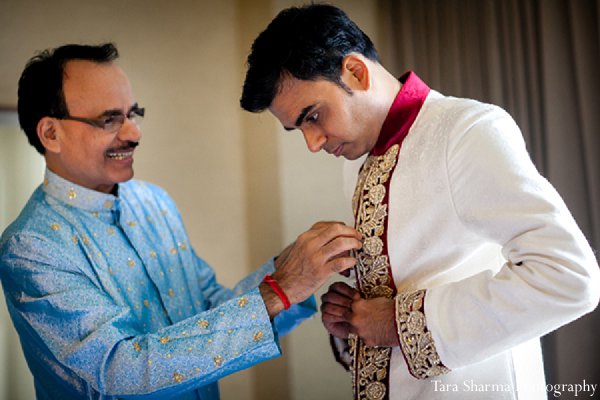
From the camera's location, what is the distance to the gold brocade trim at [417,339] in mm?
1264

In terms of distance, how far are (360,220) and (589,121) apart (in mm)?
1243

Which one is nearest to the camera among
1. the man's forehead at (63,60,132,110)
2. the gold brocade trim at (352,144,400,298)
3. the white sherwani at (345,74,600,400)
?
the white sherwani at (345,74,600,400)

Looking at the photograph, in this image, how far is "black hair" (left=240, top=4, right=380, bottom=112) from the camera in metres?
1.45

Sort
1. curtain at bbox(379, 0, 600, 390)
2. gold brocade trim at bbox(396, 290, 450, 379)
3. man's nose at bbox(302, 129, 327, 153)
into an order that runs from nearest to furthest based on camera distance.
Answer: gold brocade trim at bbox(396, 290, 450, 379) → man's nose at bbox(302, 129, 327, 153) → curtain at bbox(379, 0, 600, 390)

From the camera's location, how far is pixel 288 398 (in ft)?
9.91

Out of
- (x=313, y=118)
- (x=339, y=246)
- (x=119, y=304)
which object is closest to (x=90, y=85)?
(x=119, y=304)

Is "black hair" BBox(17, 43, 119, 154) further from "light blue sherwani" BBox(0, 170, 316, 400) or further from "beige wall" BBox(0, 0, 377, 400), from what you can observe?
"beige wall" BBox(0, 0, 377, 400)

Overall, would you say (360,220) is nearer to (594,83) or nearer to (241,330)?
(241,330)

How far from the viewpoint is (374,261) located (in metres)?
1.44

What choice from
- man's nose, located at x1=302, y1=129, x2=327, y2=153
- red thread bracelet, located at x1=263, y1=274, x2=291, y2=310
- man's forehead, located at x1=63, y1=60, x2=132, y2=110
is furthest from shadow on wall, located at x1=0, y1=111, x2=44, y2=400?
man's nose, located at x1=302, y1=129, x2=327, y2=153

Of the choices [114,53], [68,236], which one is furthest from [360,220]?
[114,53]

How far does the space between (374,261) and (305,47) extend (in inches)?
22.3

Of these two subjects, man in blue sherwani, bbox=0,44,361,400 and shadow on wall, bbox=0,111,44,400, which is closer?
man in blue sherwani, bbox=0,44,361,400

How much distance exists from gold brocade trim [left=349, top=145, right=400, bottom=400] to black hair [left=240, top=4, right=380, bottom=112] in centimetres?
25
